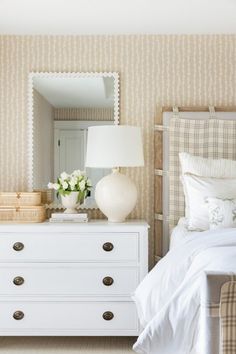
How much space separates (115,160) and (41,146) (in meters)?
0.75

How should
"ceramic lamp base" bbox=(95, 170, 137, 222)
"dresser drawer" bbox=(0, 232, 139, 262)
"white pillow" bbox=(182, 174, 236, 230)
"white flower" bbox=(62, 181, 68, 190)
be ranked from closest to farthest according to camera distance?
"white pillow" bbox=(182, 174, 236, 230), "dresser drawer" bbox=(0, 232, 139, 262), "ceramic lamp base" bbox=(95, 170, 137, 222), "white flower" bbox=(62, 181, 68, 190)

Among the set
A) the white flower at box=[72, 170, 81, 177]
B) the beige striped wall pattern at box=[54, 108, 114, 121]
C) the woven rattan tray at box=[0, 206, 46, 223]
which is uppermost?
the beige striped wall pattern at box=[54, 108, 114, 121]

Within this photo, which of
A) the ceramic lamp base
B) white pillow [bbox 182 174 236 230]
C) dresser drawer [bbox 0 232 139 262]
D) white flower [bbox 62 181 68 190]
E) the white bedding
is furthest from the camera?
white flower [bbox 62 181 68 190]

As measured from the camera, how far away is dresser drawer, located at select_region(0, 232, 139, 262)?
359 centimetres

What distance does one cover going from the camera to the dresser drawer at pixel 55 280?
359cm

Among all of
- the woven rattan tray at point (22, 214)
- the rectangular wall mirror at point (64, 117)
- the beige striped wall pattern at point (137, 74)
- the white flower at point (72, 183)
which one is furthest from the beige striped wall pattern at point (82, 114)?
the woven rattan tray at point (22, 214)

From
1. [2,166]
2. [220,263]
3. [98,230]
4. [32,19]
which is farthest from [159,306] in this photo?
[32,19]

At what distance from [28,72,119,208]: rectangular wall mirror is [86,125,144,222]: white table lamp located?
348mm

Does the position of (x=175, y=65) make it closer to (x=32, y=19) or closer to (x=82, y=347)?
(x=32, y=19)

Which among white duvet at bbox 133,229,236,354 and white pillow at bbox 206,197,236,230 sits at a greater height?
white pillow at bbox 206,197,236,230

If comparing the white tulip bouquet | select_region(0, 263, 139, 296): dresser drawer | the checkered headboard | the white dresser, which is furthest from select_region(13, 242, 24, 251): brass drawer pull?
the checkered headboard

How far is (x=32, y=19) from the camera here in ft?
12.4

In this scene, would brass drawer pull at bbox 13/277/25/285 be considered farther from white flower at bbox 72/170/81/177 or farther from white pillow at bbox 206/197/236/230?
white pillow at bbox 206/197/236/230

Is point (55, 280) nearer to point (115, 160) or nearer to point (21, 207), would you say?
point (21, 207)
